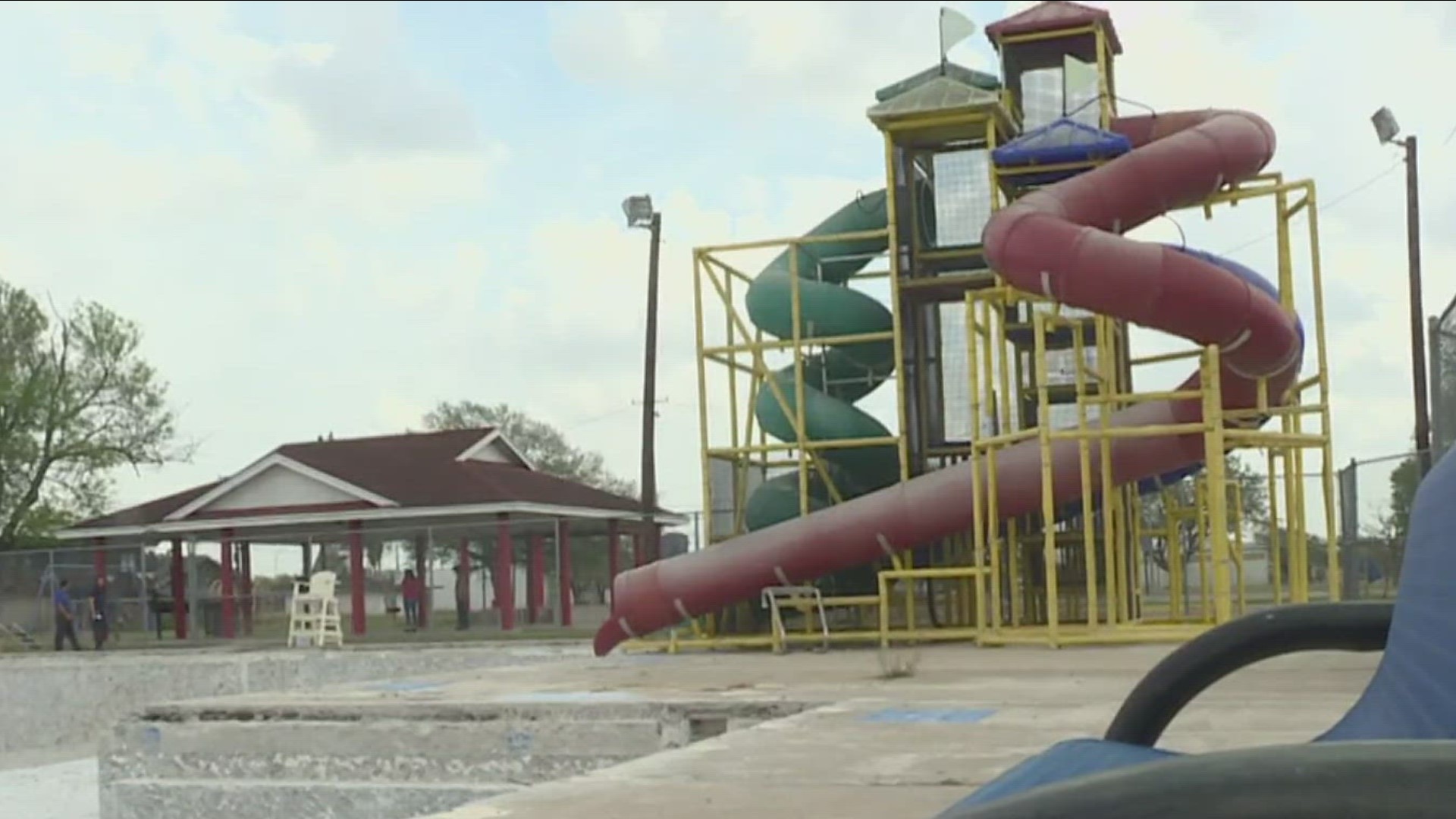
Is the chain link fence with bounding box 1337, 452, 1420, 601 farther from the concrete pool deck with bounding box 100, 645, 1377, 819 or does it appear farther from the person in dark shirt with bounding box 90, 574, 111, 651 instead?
the person in dark shirt with bounding box 90, 574, 111, 651

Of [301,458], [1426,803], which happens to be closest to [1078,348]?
[1426,803]

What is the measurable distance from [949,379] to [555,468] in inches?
2043

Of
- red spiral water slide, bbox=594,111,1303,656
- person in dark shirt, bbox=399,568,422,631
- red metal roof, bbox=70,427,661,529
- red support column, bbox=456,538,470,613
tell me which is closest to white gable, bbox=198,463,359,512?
red metal roof, bbox=70,427,661,529

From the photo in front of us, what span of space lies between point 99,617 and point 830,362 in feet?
52.7

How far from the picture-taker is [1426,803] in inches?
49.1

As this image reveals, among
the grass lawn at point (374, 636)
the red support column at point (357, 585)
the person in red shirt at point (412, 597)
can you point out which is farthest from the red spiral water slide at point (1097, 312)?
the red support column at point (357, 585)

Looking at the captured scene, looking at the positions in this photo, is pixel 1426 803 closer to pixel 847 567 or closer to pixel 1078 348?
pixel 1078 348

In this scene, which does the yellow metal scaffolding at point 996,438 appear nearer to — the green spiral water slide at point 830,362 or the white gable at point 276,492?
the green spiral water slide at point 830,362

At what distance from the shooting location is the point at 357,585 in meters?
27.6

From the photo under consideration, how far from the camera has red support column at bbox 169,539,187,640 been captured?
28873 mm

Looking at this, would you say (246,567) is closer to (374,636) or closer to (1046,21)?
(374,636)

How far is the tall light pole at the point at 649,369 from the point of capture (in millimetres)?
29797

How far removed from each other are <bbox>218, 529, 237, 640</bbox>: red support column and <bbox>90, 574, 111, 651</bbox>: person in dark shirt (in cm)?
197

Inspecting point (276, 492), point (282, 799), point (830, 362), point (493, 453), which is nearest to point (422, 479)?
point (276, 492)
